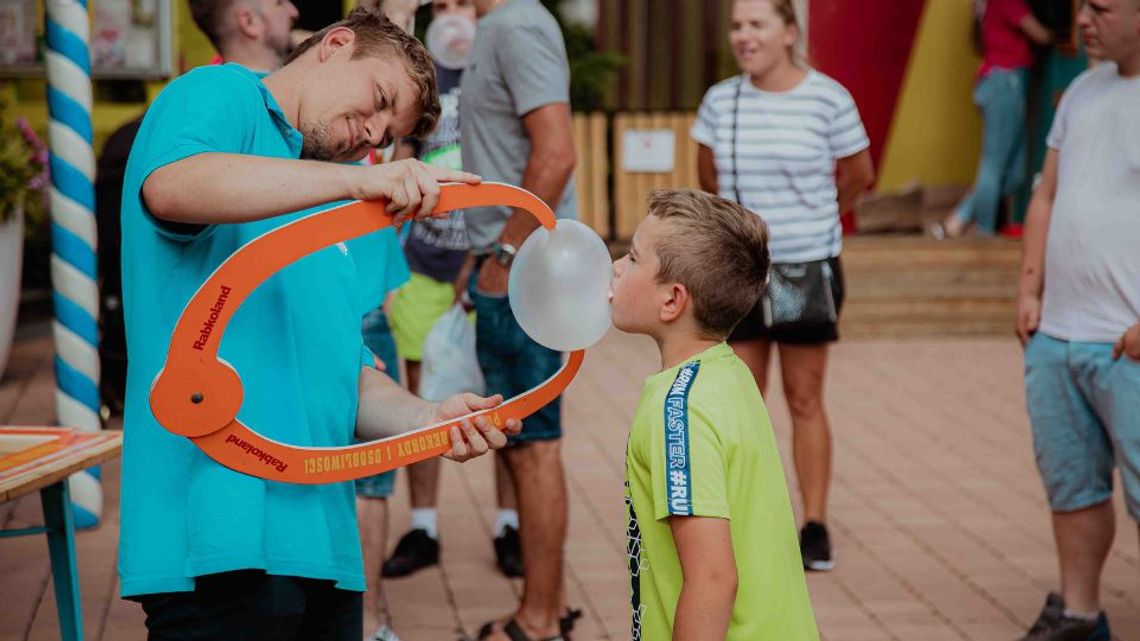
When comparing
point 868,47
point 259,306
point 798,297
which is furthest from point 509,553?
point 868,47

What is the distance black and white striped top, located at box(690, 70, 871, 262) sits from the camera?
5246 mm

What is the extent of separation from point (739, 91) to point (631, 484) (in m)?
3.00

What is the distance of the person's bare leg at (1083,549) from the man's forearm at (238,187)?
2.96 m

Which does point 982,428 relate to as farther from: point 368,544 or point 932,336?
point 368,544

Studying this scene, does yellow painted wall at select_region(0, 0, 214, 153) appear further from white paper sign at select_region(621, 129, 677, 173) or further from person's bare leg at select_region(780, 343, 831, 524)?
person's bare leg at select_region(780, 343, 831, 524)

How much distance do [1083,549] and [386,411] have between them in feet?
8.50

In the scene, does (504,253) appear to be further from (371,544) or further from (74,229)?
(74,229)

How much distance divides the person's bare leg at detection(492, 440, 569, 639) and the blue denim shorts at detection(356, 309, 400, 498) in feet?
1.43

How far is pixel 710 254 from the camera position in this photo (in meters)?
2.67

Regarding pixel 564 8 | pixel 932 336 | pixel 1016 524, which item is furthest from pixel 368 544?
pixel 564 8

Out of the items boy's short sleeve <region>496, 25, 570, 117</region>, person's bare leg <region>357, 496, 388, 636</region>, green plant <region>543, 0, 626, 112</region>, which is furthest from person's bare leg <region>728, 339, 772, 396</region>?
green plant <region>543, 0, 626, 112</region>

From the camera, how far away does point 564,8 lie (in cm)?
1192

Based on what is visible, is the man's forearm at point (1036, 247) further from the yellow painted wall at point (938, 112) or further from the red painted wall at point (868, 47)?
the yellow painted wall at point (938, 112)

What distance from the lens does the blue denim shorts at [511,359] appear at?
4293 millimetres
